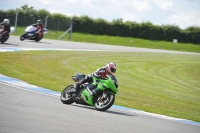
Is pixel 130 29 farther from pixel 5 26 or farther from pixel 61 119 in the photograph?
pixel 61 119

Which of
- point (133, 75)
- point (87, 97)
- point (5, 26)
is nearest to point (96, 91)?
point (87, 97)

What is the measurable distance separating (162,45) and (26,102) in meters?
47.8

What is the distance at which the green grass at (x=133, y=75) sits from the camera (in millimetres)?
17234

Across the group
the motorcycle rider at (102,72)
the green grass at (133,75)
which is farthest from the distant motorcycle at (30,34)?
the motorcycle rider at (102,72)

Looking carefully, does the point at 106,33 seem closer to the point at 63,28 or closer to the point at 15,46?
the point at 63,28

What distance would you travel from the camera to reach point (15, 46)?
30.9 metres

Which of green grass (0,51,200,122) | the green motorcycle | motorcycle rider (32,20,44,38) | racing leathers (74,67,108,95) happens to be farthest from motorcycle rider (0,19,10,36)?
racing leathers (74,67,108,95)

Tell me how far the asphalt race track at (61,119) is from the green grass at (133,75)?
261 centimetres

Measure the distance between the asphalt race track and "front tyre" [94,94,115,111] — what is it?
0.15m

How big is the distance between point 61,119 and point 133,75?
14.6m

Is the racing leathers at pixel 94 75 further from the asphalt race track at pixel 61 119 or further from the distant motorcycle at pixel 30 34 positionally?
the distant motorcycle at pixel 30 34

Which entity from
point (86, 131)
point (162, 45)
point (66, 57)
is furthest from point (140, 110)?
point (162, 45)

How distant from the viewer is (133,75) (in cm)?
2473

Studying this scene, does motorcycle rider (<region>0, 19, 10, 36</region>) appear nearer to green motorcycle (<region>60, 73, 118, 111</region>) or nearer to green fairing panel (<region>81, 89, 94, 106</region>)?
green motorcycle (<region>60, 73, 118, 111</region>)
